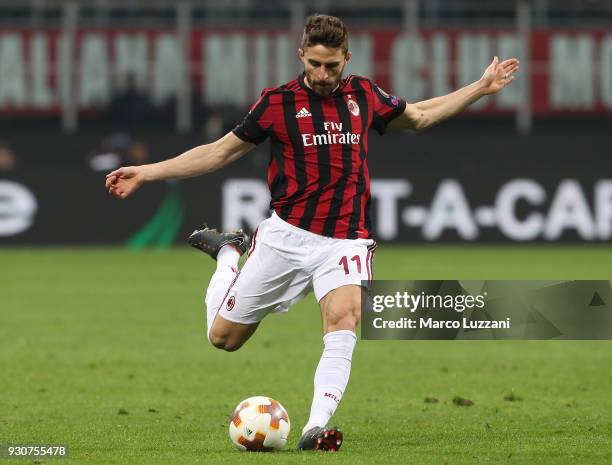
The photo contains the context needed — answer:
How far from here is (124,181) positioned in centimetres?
768

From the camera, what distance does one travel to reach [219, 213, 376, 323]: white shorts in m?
7.60

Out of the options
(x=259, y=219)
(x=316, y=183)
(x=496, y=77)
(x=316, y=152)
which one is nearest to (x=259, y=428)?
(x=316, y=183)

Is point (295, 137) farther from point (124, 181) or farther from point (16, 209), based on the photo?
point (16, 209)

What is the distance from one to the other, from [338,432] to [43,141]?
21.5 metres

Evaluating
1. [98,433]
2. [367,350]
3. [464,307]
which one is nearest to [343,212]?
[464,307]

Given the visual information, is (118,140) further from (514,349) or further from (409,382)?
(409,382)

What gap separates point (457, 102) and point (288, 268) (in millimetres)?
1348

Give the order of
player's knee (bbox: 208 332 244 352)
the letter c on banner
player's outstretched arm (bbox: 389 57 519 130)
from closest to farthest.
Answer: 1. player's outstretched arm (bbox: 389 57 519 130)
2. player's knee (bbox: 208 332 244 352)
3. the letter c on banner

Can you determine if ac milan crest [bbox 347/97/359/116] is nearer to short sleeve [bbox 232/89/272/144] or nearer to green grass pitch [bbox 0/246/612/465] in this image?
short sleeve [bbox 232/89/272/144]

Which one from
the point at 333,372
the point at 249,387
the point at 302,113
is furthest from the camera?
the point at 249,387

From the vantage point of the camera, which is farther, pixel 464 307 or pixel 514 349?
pixel 514 349

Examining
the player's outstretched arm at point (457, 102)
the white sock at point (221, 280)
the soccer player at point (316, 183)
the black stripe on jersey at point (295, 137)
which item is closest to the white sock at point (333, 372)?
the soccer player at point (316, 183)

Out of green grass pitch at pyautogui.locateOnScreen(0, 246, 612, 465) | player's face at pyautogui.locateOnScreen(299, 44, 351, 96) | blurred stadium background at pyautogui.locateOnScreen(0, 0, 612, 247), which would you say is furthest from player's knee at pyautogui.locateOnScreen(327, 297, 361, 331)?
blurred stadium background at pyautogui.locateOnScreen(0, 0, 612, 247)

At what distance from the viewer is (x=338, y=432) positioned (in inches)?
285
